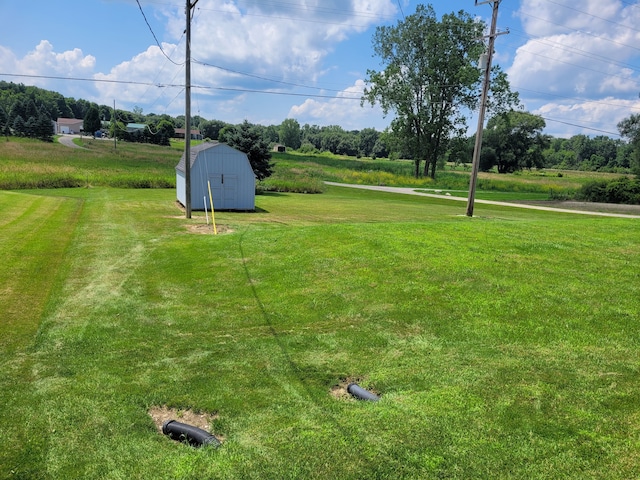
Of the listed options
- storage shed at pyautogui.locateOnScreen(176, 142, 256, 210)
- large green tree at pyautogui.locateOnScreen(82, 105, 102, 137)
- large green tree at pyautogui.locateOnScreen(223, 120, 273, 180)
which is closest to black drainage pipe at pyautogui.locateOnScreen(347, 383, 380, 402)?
storage shed at pyautogui.locateOnScreen(176, 142, 256, 210)

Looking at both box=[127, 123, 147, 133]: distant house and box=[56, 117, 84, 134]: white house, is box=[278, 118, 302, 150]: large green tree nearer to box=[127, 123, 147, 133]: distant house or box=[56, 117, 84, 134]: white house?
box=[127, 123, 147, 133]: distant house

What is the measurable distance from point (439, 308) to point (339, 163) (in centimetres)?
7880

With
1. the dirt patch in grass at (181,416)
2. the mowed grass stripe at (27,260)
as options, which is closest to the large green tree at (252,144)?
the mowed grass stripe at (27,260)

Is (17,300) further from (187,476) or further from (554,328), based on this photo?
(554,328)

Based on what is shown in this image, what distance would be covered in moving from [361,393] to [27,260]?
31.7ft

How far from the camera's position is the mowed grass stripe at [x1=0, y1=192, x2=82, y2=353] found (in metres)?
6.87

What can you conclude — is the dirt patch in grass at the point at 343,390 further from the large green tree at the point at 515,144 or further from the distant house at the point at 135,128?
the distant house at the point at 135,128

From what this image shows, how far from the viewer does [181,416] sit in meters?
4.45

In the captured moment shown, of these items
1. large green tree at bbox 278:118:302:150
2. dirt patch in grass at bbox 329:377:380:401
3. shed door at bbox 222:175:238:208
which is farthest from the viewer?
large green tree at bbox 278:118:302:150

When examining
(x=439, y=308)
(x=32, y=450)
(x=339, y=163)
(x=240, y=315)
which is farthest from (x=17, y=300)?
(x=339, y=163)

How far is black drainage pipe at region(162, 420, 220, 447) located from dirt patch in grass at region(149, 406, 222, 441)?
0.47ft

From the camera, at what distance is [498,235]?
10.8 m

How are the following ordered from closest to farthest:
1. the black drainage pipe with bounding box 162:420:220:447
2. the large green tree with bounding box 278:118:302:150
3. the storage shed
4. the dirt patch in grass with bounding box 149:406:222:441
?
the black drainage pipe with bounding box 162:420:220:447 → the dirt patch in grass with bounding box 149:406:222:441 → the storage shed → the large green tree with bounding box 278:118:302:150

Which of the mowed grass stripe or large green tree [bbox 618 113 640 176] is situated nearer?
the mowed grass stripe
